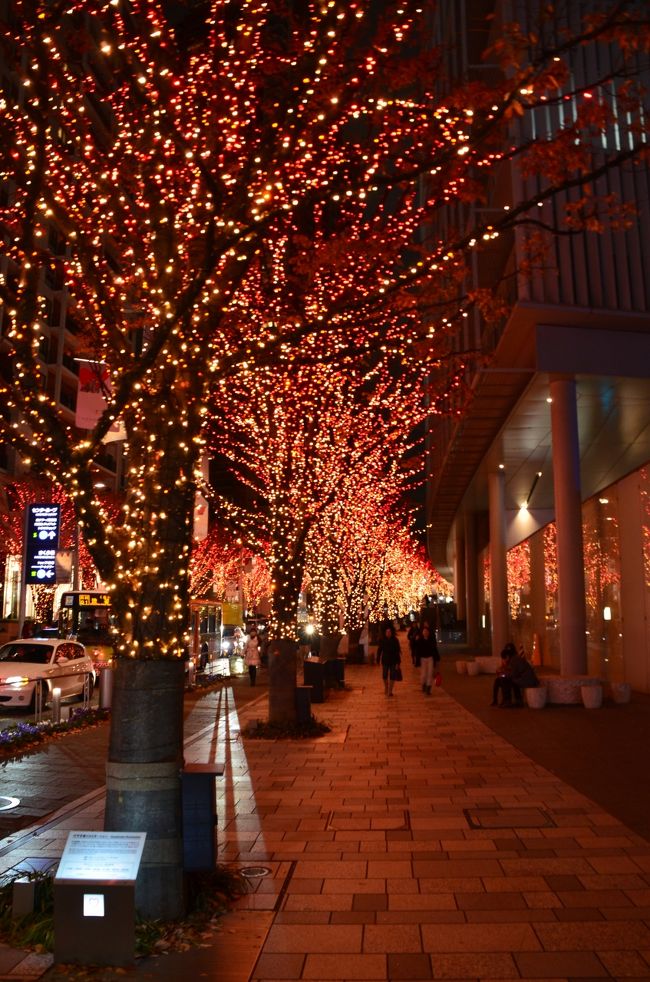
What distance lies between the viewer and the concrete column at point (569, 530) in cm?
1872

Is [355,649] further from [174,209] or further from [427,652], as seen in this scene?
[174,209]

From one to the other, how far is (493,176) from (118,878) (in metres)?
20.2

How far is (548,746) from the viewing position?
12508mm

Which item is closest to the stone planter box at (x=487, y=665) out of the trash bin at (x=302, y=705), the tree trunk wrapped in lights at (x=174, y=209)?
the trash bin at (x=302, y=705)

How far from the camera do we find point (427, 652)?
21578 mm

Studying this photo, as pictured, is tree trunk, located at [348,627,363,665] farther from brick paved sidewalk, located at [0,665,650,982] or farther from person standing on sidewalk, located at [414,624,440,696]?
brick paved sidewalk, located at [0,665,650,982]

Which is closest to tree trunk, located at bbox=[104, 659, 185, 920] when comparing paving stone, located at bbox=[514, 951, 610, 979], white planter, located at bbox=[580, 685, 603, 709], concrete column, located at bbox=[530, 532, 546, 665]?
paving stone, located at bbox=[514, 951, 610, 979]

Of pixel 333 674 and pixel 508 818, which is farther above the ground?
pixel 333 674

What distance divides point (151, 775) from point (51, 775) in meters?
6.19

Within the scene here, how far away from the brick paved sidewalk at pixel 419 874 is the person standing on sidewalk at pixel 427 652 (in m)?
9.20

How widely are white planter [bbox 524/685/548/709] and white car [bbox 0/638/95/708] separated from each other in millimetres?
9535

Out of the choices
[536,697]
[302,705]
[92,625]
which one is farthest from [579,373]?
[92,625]

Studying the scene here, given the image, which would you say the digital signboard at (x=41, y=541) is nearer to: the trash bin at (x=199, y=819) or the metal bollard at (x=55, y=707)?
the metal bollard at (x=55, y=707)

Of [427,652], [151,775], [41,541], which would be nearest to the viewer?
[151,775]
